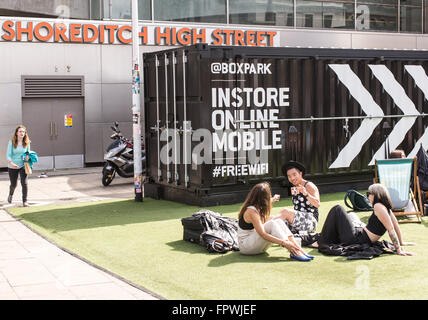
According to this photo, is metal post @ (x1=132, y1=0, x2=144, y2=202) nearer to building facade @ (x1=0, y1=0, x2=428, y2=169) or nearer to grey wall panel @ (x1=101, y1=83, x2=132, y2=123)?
building facade @ (x1=0, y1=0, x2=428, y2=169)

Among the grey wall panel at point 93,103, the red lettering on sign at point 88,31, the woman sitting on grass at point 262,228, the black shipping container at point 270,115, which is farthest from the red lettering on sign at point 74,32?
the woman sitting on grass at point 262,228

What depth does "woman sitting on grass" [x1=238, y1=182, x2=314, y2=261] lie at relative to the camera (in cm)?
846

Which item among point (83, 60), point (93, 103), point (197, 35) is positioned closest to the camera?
point (83, 60)

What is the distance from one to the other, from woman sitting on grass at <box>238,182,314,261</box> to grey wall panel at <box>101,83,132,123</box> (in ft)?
48.9

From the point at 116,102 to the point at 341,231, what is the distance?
15378mm

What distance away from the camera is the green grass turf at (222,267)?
277 inches

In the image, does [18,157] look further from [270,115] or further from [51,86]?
[51,86]

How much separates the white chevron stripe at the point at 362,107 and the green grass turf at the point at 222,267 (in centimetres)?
292

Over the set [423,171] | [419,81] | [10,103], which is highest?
[419,81]

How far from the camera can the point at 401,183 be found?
1147 centimetres

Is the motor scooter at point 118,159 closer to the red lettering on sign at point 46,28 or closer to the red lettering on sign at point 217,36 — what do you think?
the red lettering on sign at point 46,28

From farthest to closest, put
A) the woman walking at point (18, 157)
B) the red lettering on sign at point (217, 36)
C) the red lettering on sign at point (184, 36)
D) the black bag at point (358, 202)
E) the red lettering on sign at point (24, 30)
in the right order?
the red lettering on sign at point (217, 36), the red lettering on sign at point (184, 36), the red lettering on sign at point (24, 30), the woman walking at point (18, 157), the black bag at point (358, 202)

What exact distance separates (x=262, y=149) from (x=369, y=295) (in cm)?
719

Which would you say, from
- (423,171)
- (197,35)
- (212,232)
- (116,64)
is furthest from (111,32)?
(212,232)
